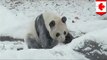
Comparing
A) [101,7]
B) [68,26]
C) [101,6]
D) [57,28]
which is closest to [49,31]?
[57,28]

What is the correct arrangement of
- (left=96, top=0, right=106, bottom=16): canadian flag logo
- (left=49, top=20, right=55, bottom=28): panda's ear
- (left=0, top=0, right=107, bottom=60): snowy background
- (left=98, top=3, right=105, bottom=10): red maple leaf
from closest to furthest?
(left=0, top=0, right=107, bottom=60): snowy background
(left=49, top=20, right=55, bottom=28): panda's ear
(left=96, top=0, right=106, bottom=16): canadian flag logo
(left=98, top=3, right=105, bottom=10): red maple leaf

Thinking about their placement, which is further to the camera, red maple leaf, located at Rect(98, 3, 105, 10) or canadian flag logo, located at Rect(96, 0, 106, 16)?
red maple leaf, located at Rect(98, 3, 105, 10)

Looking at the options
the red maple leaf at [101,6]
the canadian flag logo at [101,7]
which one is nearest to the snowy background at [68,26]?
the canadian flag logo at [101,7]

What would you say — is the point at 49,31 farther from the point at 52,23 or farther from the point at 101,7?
the point at 101,7

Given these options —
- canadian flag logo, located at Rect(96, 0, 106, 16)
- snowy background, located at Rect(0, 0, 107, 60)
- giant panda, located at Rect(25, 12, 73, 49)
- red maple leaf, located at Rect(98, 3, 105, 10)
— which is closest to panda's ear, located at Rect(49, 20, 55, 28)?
giant panda, located at Rect(25, 12, 73, 49)

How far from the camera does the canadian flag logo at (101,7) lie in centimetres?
1209

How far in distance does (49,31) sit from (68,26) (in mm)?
3672

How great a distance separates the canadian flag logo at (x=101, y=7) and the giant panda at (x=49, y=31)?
15.5ft

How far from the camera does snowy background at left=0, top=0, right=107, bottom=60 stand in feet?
14.4

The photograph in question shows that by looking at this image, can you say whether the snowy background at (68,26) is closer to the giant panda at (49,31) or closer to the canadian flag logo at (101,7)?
the canadian flag logo at (101,7)

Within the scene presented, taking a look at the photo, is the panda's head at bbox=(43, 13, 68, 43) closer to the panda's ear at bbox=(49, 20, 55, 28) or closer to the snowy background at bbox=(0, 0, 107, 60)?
the panda's ear at bbox=(49, 20, 55, 28)

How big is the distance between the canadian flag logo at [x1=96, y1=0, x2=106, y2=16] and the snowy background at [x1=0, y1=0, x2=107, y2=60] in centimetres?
18

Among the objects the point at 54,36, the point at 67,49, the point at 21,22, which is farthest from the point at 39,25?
the point at 21,22

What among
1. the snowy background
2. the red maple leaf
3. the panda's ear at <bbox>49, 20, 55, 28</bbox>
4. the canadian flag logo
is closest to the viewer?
the snowy background
